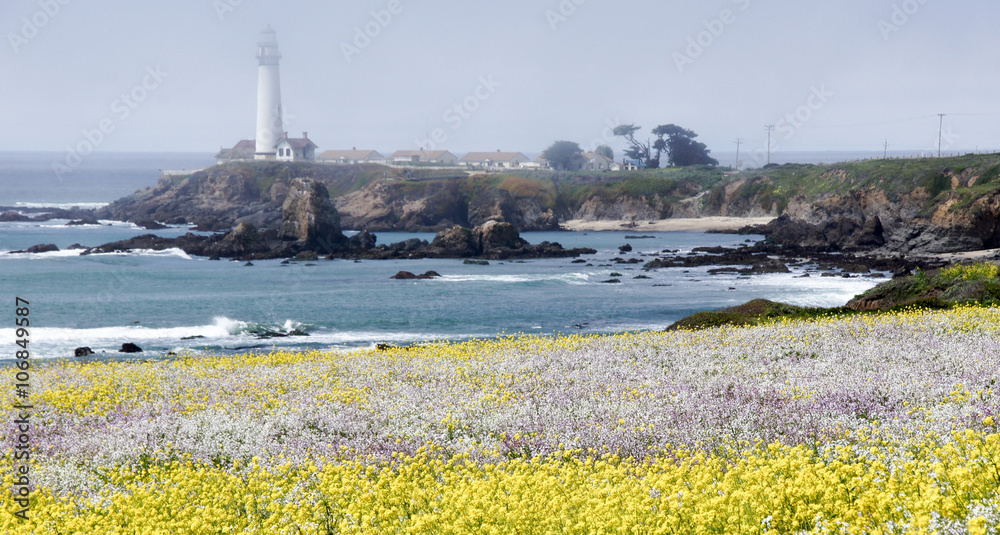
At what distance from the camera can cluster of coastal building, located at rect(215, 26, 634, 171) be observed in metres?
142

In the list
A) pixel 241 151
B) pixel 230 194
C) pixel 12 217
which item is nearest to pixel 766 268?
pixel 230 194

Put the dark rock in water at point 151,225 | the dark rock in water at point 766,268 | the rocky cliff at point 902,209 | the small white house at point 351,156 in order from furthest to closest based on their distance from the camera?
the small white house at point 351,156, the dark rock in water at point 151,225, the rocky cliff at point 902,209, the dark rock in water at point 766,268

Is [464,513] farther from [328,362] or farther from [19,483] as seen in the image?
[328,362]

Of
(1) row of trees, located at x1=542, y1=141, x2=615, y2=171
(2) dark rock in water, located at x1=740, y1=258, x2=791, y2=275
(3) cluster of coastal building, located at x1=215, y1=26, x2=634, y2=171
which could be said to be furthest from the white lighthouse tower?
(2) dark rock in water, located at x1=740, y1=258, x2=791, y2=275

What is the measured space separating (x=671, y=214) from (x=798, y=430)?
10094 cm

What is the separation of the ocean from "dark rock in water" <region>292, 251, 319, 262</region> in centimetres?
288

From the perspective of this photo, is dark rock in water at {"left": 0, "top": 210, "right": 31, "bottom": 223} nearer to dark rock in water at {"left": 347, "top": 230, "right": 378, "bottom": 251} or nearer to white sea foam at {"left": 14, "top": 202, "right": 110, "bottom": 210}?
white sea foam at {"left": 14, "top": 202, "right": 110, "bottom": 210}

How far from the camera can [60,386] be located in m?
14.0

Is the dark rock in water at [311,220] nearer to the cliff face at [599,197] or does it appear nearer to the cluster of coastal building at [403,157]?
the cliff face at [599,197]

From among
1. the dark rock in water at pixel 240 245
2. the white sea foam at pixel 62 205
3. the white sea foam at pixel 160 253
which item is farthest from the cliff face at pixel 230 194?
the dark rock in water at pixel 240 245

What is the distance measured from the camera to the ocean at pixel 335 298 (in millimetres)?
34188

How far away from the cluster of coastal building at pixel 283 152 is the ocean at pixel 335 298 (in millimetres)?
71065

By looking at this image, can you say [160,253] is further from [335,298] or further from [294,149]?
[294,149]

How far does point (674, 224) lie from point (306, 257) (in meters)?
52.8
